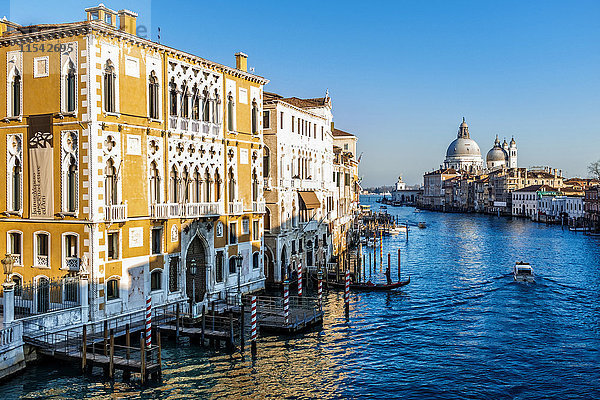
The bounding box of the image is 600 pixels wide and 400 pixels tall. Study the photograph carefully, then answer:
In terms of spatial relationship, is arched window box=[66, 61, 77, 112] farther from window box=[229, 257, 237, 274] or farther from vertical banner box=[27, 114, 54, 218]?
window box=[229, 257, 237, 274]

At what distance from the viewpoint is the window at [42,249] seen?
18.5 metres

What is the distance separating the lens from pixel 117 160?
732 inches

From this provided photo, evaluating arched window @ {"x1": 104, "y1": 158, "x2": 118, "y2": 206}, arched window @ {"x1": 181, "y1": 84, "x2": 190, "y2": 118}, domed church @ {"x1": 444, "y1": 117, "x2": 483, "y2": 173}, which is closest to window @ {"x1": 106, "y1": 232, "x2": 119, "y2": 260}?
arched window @ {"x1": 104, "y1": 158, "x2": 118, "y2": 206}

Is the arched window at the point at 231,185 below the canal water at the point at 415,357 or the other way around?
the other way around

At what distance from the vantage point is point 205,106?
22.8 m

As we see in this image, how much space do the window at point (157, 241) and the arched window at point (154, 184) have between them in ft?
3.24

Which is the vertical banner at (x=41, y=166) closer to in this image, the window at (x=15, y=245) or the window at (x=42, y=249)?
the window at (x=42, y=249)

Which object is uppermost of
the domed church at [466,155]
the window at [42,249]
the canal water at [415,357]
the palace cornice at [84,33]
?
the domed church at [466,155]

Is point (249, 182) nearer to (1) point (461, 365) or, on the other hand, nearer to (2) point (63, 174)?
(2) point (63, 174)

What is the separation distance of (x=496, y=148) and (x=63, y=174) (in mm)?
161958

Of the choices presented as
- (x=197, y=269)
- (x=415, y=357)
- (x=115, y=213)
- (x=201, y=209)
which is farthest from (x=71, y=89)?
(x=415, y=357)

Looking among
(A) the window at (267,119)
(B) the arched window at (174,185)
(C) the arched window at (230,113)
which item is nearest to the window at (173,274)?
(B) the arched window at (174,185)

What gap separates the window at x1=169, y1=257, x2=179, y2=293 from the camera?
68.6ft

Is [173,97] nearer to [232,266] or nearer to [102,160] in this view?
[102,160]
